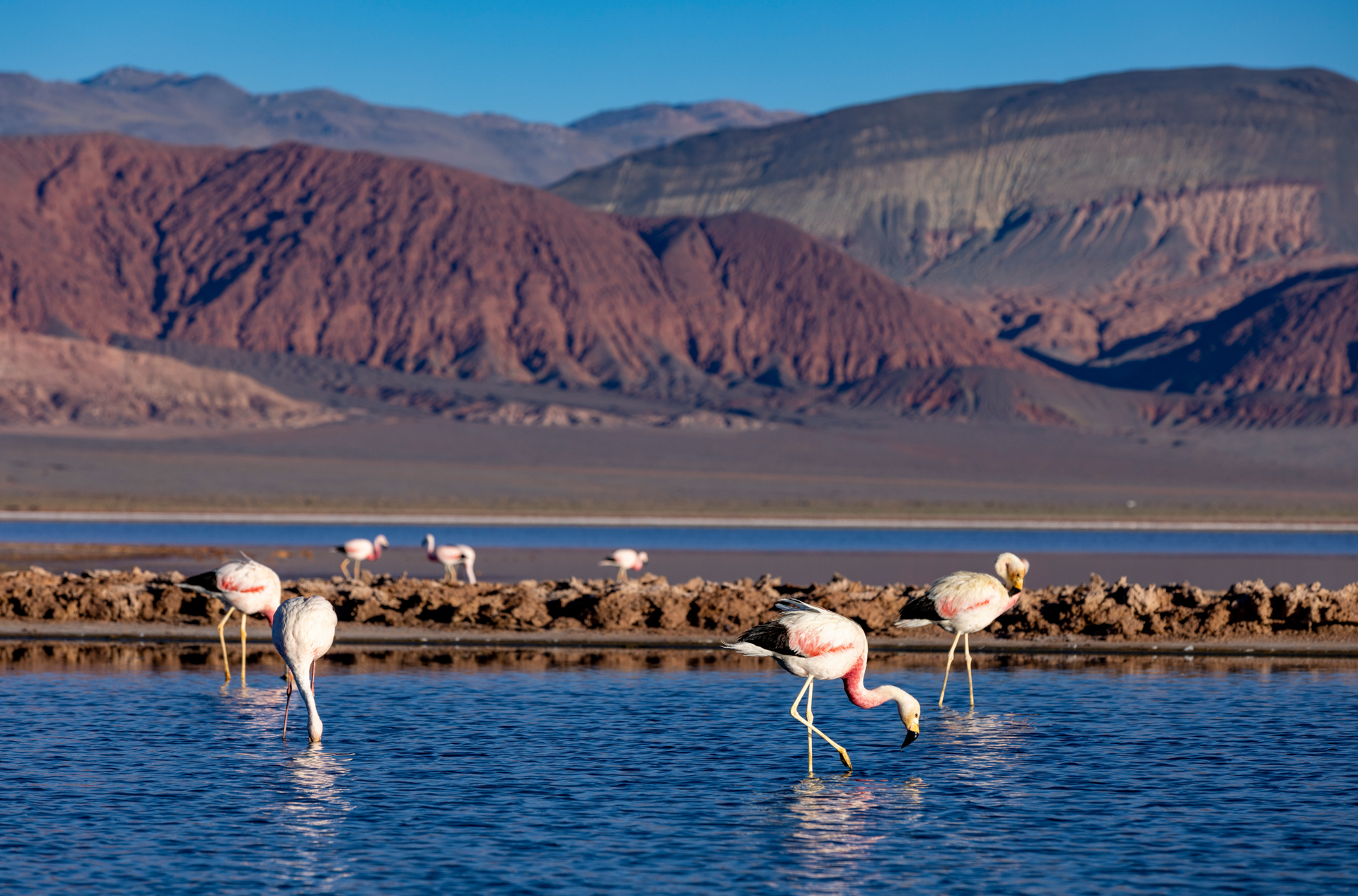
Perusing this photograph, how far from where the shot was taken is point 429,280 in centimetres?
15850

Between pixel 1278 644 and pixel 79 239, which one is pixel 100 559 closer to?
pixel 1278 644

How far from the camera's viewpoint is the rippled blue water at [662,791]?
10.9m

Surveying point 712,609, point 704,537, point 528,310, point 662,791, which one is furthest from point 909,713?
point 528,310

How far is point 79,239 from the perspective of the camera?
6378 inches

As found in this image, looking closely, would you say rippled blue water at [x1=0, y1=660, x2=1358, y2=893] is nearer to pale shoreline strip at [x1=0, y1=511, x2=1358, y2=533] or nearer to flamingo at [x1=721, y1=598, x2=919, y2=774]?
flamingo at [x1=721, y1=598, x2=919, y2=774]

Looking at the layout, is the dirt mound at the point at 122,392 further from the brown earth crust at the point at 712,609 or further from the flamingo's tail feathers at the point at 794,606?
the flamingo's tail feathers at the point at 794,606

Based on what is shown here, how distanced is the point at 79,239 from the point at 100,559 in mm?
131443

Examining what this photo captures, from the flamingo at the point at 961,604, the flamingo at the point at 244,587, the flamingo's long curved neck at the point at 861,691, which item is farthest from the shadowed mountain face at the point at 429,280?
the flamingo's long curved neck at the point at 861,691

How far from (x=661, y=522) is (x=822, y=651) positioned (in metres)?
54.4

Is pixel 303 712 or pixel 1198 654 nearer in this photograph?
pixel 303 712

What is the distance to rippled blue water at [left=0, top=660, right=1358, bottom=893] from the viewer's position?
10.9m

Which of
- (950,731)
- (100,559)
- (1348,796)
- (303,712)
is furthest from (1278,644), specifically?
(100,559)

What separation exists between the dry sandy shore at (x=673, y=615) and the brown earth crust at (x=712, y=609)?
2 cm

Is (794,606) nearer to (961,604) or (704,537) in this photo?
(961,604)
